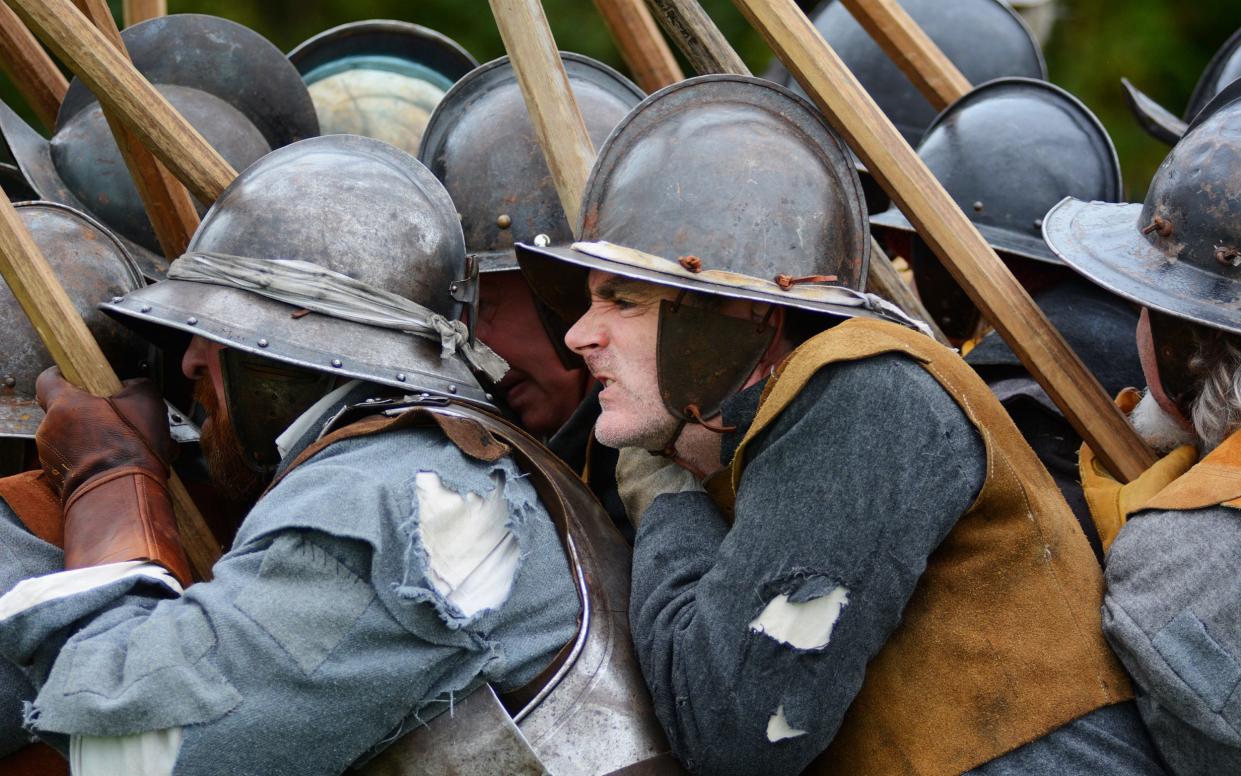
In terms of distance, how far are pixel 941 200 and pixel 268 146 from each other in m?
2.40

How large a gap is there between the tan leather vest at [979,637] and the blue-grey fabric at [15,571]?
1.48 meters

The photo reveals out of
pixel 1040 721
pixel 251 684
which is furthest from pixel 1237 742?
pixel 251 684

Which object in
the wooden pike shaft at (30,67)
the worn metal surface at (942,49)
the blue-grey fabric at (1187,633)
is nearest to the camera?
the blue-grey fabric at (1187,633)

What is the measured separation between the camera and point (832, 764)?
106 inches

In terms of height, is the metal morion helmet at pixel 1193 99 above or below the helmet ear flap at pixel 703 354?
below

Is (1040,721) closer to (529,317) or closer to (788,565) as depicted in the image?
(788,565)

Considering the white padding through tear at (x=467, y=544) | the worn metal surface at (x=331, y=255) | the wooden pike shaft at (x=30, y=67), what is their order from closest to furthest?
the white padding through tear at (x=467, y=544)
the worn metal surface at (x=331, y=255)
the wooden pike shaft at (x=30, y=67)

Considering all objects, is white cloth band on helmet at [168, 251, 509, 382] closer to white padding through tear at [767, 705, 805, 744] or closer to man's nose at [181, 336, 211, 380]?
man's nose at [181, 336, 211, 380]

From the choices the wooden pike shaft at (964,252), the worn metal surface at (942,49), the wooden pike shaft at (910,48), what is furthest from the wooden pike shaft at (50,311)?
the worn metal surface at (942,49)

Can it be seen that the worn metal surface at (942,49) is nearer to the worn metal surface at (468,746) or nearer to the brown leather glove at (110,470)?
the brown leather glove at (110,470)

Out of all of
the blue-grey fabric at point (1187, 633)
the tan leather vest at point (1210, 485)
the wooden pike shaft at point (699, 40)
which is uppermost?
the wooden pike shaft at point (699, 40)

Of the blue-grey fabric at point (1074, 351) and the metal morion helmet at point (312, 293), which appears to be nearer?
the metal morion helmet at point (312, 293)

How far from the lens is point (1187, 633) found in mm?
2367

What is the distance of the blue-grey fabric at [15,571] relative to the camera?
276cm
